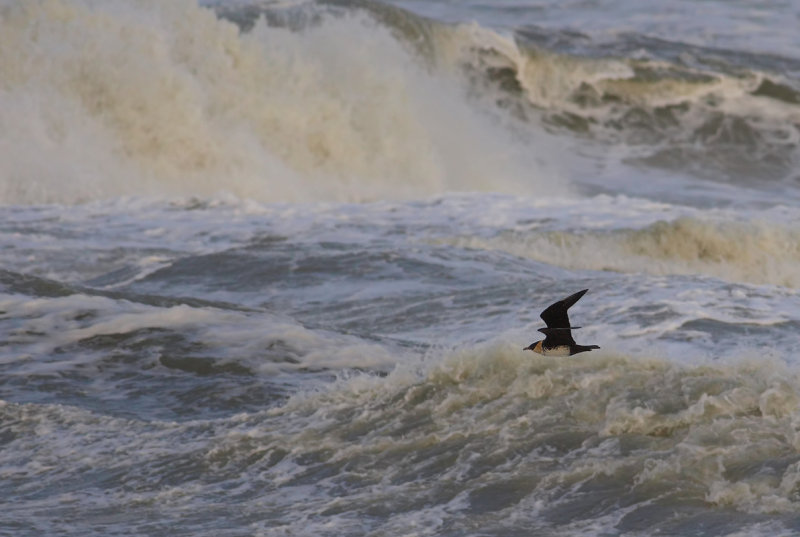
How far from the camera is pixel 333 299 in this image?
460 inches

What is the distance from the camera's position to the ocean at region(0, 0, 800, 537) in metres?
6.72

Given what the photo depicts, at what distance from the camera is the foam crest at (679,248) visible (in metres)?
14.3

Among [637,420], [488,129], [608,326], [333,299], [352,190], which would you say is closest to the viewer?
[637,420]

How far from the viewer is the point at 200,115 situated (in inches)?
783

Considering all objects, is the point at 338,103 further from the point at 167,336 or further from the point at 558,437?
the point at 558,437


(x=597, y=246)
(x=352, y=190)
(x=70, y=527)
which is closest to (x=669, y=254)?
(x=597, y=246)

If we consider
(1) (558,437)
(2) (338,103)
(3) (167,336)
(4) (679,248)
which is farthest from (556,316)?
(2) (338,103)

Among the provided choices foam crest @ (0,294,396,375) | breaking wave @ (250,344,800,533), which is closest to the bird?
breaking wave @ (250,344,800,533)

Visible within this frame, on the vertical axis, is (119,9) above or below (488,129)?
above

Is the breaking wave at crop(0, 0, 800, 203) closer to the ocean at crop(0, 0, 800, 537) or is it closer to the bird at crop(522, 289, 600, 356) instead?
the ocean at crop(0, 0, 800, 537)

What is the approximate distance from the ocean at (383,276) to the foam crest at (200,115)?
5cm

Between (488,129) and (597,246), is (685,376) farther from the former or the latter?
(488,129)

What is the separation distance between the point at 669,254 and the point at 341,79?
8841mm

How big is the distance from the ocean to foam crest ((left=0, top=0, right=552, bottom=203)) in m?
0.05
